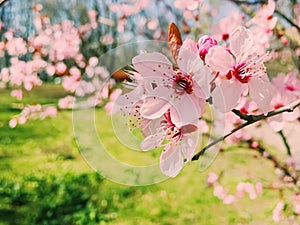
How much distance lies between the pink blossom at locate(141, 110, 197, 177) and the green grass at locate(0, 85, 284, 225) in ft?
6.71

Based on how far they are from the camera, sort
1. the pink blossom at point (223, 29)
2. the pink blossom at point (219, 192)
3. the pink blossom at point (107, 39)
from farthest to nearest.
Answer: the pink blossom at point (107, 39)
the pink blossom at point (219, 192)
the pink blossom at point (223, 29)

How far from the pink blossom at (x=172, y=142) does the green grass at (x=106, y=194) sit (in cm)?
204

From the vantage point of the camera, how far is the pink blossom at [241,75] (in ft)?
2.08

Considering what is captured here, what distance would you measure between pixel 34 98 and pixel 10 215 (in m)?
3.49

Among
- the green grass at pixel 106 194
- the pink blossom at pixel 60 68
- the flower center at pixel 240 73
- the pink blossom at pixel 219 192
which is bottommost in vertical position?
the green grass at pixel 106 194

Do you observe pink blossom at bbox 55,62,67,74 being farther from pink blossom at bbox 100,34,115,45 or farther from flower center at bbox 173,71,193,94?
flower center at bbox 173,71,193,94

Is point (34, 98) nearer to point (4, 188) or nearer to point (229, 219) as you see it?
point (4, 188)

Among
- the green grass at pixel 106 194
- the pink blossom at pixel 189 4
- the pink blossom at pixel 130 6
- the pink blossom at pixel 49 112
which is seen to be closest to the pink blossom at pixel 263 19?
the pink blossom at pixel 189 4

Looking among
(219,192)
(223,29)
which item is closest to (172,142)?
(223,29)

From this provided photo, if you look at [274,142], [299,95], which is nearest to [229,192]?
[274,142]

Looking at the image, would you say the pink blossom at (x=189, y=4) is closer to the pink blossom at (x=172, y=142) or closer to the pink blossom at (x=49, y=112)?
the pink blossom at (x=172, y=142)

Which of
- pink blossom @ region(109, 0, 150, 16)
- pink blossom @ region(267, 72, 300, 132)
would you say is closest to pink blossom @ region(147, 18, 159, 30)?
pink blossom @ region(109, 0, 150, 16)

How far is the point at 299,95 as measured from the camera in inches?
63.9

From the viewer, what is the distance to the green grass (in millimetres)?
2938
